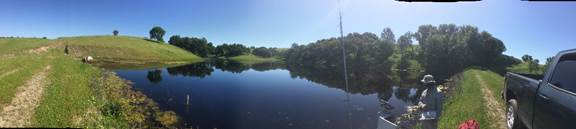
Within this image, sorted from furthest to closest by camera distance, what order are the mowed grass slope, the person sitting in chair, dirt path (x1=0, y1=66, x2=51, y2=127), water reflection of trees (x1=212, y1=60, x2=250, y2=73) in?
the mowed grass slope < water reflection of trees (x1=212, y1=60, x2=250, y2=73) < dirt path (x1=0, y1=66, x2=51, y2=127) < the person sitting in chair

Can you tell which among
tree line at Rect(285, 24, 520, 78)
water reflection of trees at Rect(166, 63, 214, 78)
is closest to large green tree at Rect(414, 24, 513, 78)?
tree line at Rect(285, 24, 520, 78)

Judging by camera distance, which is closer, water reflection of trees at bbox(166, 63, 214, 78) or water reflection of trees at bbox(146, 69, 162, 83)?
water reflection of trees at bbox(146, 69, 162, 83)

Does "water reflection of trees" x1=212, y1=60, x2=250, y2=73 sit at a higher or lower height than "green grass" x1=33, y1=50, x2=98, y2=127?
lower

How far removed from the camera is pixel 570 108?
274 inches

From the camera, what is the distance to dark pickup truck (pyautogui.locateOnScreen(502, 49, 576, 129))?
721 cm

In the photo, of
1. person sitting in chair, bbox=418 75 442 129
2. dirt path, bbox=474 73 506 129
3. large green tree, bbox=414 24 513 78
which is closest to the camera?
person sitting in chair, bbox=418 75 442 129

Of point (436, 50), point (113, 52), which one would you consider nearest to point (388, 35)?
point (436, 50)

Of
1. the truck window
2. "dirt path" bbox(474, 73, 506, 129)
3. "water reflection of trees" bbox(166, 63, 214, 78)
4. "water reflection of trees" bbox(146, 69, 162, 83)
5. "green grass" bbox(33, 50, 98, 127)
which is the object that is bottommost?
"water reflection of trees" bbox(166, 63, 214, 78)

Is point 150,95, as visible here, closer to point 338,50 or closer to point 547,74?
point 547,74

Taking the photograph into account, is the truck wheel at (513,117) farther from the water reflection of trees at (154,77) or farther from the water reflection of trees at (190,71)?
the water reflection of trees at (190,71)

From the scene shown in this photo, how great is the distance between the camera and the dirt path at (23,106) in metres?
12.8

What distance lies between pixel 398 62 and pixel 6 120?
4478 inches

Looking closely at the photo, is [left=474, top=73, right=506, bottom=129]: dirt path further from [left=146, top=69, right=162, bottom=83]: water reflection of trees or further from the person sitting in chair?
[left=146, top=69, right=162, bottom=83]: water reflection of trees

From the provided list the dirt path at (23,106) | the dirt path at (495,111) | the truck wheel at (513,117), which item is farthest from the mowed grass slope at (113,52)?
the truck wheel at (513,117)
